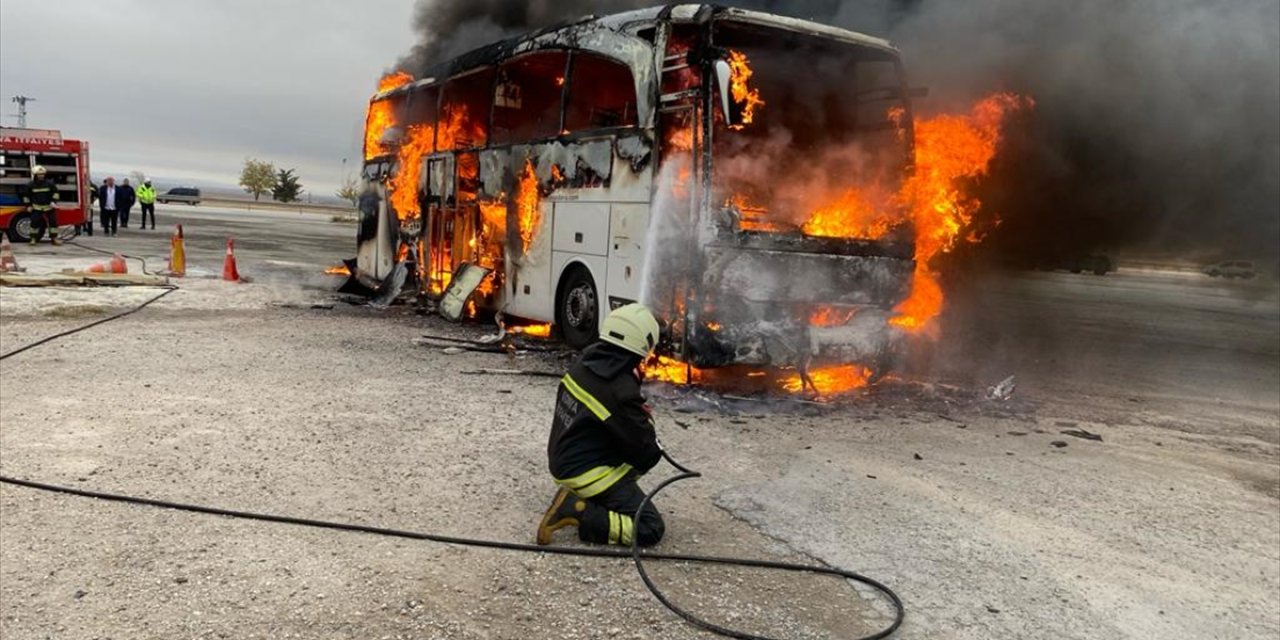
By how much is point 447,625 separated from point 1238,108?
29.8ft

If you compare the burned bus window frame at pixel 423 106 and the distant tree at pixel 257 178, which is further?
the distant tree at pixel 257 178

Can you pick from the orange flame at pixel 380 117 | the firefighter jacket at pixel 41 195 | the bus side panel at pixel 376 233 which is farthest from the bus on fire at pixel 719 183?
the firefighter jacket at pixel 41 195

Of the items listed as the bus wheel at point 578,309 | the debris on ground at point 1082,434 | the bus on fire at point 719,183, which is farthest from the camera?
the bus wheel at point 578,309

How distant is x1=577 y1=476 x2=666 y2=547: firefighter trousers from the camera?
3.54 m

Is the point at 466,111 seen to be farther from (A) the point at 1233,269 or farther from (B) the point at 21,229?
(B) the point at 21,229

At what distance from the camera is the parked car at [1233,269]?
382 inches

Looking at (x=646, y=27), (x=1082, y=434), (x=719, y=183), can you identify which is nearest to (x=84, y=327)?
(x=646, y=27)

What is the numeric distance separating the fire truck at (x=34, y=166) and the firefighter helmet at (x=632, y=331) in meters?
19.9

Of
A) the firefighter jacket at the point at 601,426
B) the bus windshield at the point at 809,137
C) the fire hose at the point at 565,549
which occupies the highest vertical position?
the bus windshield at the point at 809,137

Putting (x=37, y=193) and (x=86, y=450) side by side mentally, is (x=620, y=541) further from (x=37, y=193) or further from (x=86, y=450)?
(x=37, y=193)

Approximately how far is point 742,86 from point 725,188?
836mm

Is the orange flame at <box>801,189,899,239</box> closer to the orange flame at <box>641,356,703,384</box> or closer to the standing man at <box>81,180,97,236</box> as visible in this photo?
the orange flame at <box>641,356,703,384</box>

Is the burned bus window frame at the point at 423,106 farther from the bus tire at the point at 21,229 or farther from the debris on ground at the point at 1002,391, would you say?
the bus tire at the point at 21,229

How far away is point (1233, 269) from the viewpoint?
10305 mm
